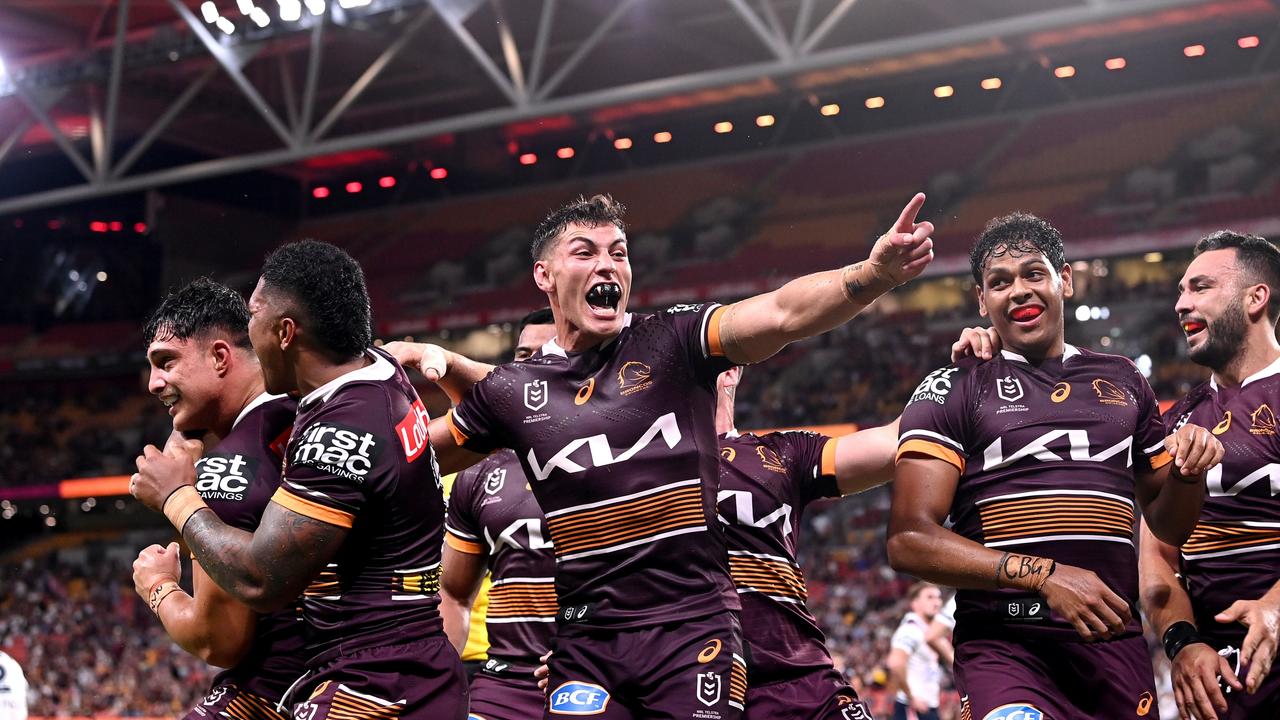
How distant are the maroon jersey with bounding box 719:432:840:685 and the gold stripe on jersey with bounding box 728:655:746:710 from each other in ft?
2.66

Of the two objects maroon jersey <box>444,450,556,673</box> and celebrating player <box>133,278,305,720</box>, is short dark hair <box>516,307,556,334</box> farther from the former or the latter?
celebrating player <box>133,278,305,720</box>

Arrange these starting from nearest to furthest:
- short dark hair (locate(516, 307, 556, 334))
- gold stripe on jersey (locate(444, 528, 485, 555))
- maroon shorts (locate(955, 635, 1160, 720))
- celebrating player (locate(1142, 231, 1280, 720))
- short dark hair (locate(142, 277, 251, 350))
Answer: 1. maroon shorts (locate(955, 635, 1160, 720))
2. short dark hair (locate(142, 277, 251, 350))
3. celebrating player (locate(1142, 231, 1280, 720))
4. gold stripe on jersey (locate(444, 528, 485, 555))
5. short dark hair (locate(516, 307, 556, 334))

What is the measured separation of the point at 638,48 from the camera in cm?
2417

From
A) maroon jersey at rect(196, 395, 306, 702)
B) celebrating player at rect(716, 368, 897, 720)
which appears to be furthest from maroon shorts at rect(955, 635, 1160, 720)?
maroon jersey at rect(196, 395, 306, 702)

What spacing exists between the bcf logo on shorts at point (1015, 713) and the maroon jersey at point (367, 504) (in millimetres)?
1886

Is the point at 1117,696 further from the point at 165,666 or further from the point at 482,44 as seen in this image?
the point at 165,666

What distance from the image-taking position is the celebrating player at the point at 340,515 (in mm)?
3809

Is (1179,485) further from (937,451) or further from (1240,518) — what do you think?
(937,451)

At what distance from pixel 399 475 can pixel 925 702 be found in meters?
8.51

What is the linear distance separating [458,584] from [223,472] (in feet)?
7.45

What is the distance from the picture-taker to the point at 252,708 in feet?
14.0

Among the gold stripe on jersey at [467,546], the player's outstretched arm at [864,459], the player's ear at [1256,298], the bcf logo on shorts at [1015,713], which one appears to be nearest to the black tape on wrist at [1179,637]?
the bcf logo on shorts at [1015,713]

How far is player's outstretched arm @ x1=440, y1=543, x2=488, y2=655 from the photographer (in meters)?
6.21

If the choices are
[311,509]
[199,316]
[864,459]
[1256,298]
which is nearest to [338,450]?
[311,509]
